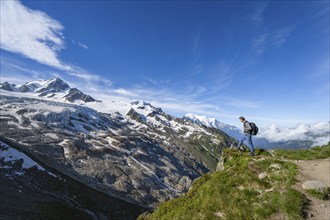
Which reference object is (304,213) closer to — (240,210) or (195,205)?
(240,210)

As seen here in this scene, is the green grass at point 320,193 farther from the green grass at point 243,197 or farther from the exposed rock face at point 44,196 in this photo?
the exposed rock face at point 44,196

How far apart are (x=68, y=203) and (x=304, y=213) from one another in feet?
472

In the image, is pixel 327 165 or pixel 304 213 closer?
pixel 304 213

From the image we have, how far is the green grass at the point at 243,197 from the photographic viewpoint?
48.4ft

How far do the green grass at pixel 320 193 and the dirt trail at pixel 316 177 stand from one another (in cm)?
25

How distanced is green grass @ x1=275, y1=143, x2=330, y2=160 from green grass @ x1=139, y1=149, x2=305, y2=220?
4823mm

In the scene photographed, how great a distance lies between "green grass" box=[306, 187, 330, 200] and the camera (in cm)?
1619

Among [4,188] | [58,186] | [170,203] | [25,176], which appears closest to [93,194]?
[58,186]

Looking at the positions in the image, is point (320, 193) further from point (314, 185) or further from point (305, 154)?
point (305, 154)

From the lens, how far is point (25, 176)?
153 meters

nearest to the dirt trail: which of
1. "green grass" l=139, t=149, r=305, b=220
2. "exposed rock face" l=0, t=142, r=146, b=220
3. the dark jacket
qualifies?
"green grass" l=139, t=149, r=305, b=220

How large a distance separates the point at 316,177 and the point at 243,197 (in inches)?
264

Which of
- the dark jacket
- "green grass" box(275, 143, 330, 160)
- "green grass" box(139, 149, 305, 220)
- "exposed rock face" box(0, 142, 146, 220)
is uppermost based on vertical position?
the dark jacket

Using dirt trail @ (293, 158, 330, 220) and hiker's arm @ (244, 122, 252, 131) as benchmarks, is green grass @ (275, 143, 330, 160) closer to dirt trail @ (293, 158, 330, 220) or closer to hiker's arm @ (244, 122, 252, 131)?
dirt trail @ (293, 158, 330, 220)
